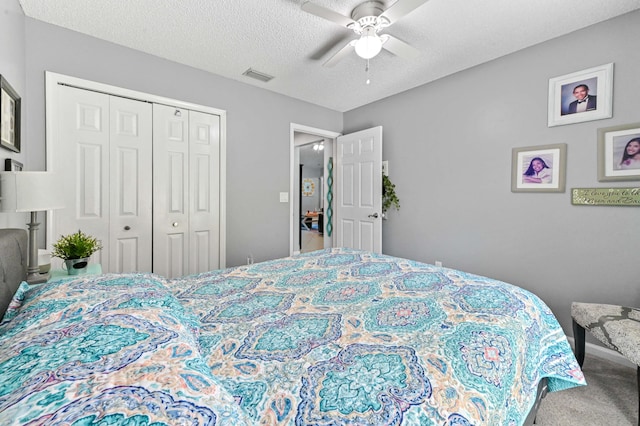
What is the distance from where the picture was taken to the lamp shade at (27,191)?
4.32 ft

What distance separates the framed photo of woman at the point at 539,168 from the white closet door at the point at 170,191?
3.32 meters

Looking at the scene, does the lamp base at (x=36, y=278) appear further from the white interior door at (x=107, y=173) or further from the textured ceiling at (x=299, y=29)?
the textured ceiling at (x=299, y=29)

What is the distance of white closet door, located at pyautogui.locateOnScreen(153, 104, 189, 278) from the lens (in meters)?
2.73

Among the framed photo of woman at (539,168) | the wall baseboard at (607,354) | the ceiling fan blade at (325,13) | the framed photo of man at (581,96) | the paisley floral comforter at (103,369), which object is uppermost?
the ceiling fan blade at (325,13)

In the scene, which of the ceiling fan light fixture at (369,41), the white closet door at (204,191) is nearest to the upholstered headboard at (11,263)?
the white closet door at (204,191)

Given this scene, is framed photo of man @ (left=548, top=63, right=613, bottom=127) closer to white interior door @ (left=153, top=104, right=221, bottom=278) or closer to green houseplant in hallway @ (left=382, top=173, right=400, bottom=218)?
green houseplant in hallway @ (left=382, top=173, right=400, bottom=218)

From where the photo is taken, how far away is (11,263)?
3.54 feet

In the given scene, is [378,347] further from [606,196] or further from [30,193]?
[606,196]

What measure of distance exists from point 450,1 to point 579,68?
132 centimetres

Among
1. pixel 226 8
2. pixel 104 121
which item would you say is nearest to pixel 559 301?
pixel 226 8

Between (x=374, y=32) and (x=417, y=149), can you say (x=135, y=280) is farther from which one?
(x=417, y=149)

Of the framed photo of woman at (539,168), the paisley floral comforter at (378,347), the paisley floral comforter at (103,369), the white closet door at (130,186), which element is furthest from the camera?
the white closet door at (130,186)

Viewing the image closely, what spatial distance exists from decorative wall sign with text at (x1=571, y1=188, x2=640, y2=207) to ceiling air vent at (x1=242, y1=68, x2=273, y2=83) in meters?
3.16

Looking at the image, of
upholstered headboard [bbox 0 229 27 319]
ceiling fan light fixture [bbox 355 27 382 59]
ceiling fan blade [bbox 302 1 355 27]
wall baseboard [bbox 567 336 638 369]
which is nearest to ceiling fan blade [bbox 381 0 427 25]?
ceiling fan light fixture [bbox 355 27 382 59]
